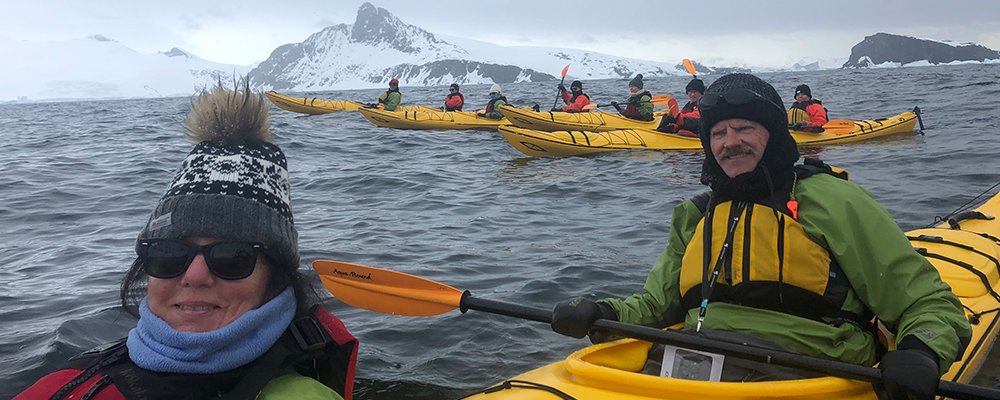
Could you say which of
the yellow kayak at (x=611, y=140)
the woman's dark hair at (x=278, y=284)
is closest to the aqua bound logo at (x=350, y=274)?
the woman's dark hair at (x=278, y=284)

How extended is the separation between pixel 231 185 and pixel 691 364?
211 centimetres

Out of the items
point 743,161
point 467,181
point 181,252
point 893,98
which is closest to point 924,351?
point 743,161

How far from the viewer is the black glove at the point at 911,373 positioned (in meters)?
2.27

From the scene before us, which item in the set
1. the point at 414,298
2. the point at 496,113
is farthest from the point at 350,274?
the point at 496,113

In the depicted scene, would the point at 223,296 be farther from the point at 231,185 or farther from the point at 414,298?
the point at 414,298

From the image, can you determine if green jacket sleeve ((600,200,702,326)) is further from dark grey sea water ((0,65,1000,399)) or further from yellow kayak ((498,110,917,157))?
yellow kayak ((498,110,917,157))

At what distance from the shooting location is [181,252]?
1656mm

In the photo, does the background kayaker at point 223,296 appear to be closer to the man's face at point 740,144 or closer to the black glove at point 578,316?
the black glove at point 578,316

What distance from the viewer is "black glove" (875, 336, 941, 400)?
227 cm

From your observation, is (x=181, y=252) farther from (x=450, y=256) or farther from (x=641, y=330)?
(x=450, y=256)

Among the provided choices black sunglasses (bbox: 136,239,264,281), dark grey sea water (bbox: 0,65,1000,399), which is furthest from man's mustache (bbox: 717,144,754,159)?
black sunglasses (bbox: 136,239,264,281)

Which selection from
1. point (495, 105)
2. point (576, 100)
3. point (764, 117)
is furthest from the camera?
point (576, 100)

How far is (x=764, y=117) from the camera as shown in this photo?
2.80 m

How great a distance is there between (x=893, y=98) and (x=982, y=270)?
24.1 metres
